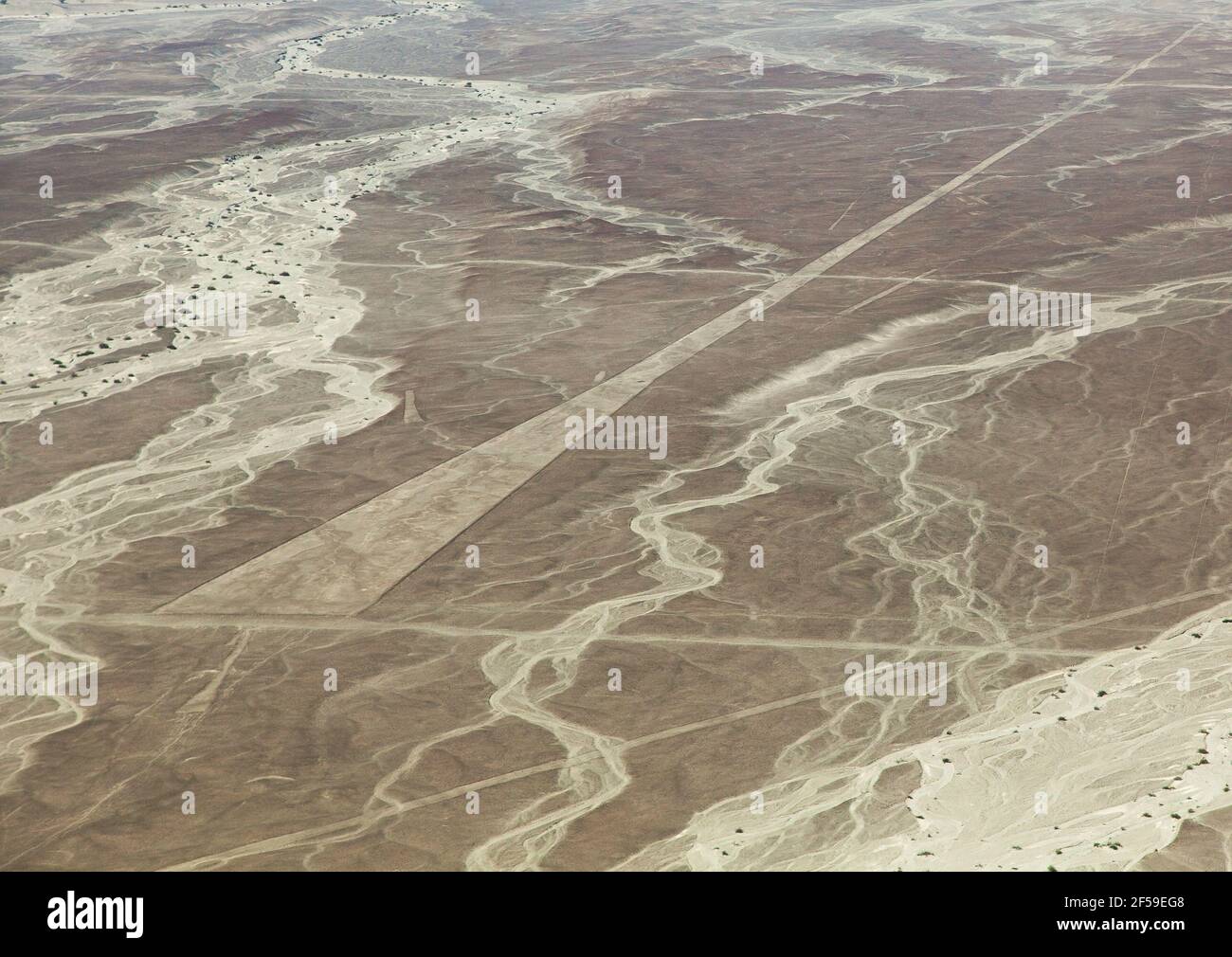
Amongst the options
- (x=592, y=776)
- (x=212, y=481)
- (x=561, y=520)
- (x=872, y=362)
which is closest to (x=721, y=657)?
(x=592, y=776)

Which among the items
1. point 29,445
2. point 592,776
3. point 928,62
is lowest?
point 592,776

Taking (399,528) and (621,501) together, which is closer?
(399,528)

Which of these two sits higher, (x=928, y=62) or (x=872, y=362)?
(x=928, y=62)

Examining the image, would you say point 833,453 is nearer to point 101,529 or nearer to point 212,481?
point 212,481

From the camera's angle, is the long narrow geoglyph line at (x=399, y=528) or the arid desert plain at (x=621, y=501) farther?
the long narrow geoglyph line at (x=399, y=528)

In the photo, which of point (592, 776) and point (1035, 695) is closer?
point (592, 776)

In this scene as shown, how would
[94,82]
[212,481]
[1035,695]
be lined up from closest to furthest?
[1035,695], [212,481], [94,82]

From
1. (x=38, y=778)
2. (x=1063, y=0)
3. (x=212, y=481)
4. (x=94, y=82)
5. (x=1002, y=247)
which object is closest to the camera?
(x=38, y=778)

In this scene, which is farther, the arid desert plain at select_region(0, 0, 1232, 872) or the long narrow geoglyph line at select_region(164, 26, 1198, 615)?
the long narrow geoglyph line at select_region(164, 26, 1198, 615)
